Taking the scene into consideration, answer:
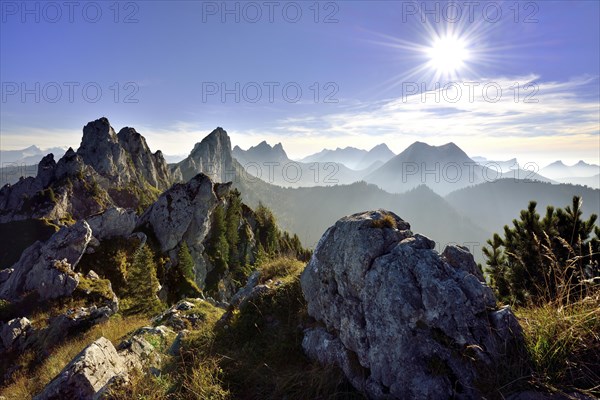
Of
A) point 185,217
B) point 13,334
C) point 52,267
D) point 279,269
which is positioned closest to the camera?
point 279,269

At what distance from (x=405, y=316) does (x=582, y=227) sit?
531 inches

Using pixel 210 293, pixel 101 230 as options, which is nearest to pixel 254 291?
pixel 101 230

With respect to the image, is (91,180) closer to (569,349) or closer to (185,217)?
(185,217)

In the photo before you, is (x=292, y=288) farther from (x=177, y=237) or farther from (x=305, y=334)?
(x=177, y=237)

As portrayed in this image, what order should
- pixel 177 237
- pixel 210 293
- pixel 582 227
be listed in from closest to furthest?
pixel 582 227 → pixel 177 237 → pixel 210 293

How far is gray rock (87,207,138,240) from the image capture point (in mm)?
34656

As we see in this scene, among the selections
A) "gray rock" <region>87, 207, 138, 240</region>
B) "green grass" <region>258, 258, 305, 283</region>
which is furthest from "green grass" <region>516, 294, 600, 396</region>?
"gray rock" <region>87, 207, 138, 240</region>

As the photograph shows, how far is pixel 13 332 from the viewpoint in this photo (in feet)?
59.0

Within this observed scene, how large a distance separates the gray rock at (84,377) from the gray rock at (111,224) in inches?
1228

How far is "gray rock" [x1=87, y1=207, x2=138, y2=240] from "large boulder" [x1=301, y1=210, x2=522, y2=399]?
1412 inches

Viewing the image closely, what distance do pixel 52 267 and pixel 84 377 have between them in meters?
22.4

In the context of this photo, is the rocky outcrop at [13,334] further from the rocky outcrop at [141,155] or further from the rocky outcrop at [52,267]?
the rocky outcrop at [141,155]

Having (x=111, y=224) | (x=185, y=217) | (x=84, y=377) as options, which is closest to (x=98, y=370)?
(x=84, y=377)

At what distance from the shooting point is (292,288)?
10031 millimetres
